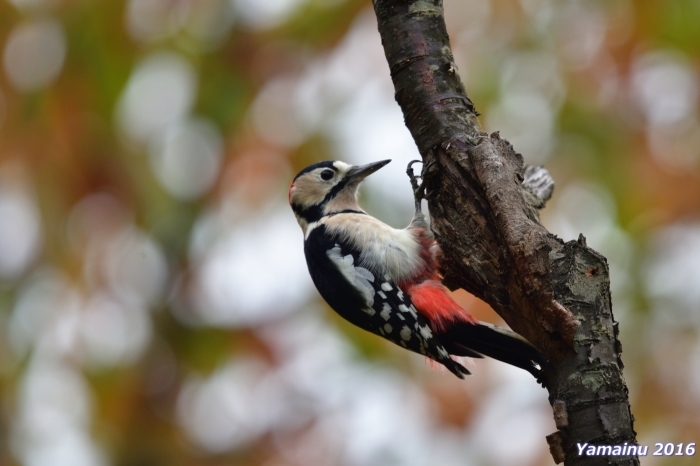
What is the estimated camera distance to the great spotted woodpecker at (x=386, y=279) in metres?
3.72

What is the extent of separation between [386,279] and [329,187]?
978 millimetres

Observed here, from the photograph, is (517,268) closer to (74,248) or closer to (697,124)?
(697,124)

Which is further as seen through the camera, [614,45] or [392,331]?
[614,45]

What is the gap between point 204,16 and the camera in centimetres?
631

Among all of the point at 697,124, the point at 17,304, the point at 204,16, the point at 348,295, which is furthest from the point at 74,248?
the point at 697,124

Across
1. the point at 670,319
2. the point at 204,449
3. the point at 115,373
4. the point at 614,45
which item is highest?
the point at 614,45

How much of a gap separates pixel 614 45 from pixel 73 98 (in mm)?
4254

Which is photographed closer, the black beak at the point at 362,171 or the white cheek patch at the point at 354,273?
the white cheek patch at the point at 354,273

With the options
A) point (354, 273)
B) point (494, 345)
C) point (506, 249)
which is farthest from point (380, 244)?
point (506, 249)

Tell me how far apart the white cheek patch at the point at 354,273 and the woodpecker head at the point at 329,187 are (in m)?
0.55

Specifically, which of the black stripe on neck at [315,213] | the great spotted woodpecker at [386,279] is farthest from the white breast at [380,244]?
the black stripe on neck at [315,213]

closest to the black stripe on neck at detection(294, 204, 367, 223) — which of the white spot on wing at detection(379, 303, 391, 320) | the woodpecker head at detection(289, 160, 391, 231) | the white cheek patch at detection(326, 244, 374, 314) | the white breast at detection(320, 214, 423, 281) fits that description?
the woodpecker head at detection(289, 160, 391, 231)

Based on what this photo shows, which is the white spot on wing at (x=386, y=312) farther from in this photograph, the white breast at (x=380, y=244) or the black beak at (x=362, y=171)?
the black beak at (x=362, y=171)

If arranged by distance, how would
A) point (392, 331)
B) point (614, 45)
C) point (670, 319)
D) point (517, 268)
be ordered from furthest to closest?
point (614, 45) → point (670, 319) → point (392, 331) → point (517, 268)
